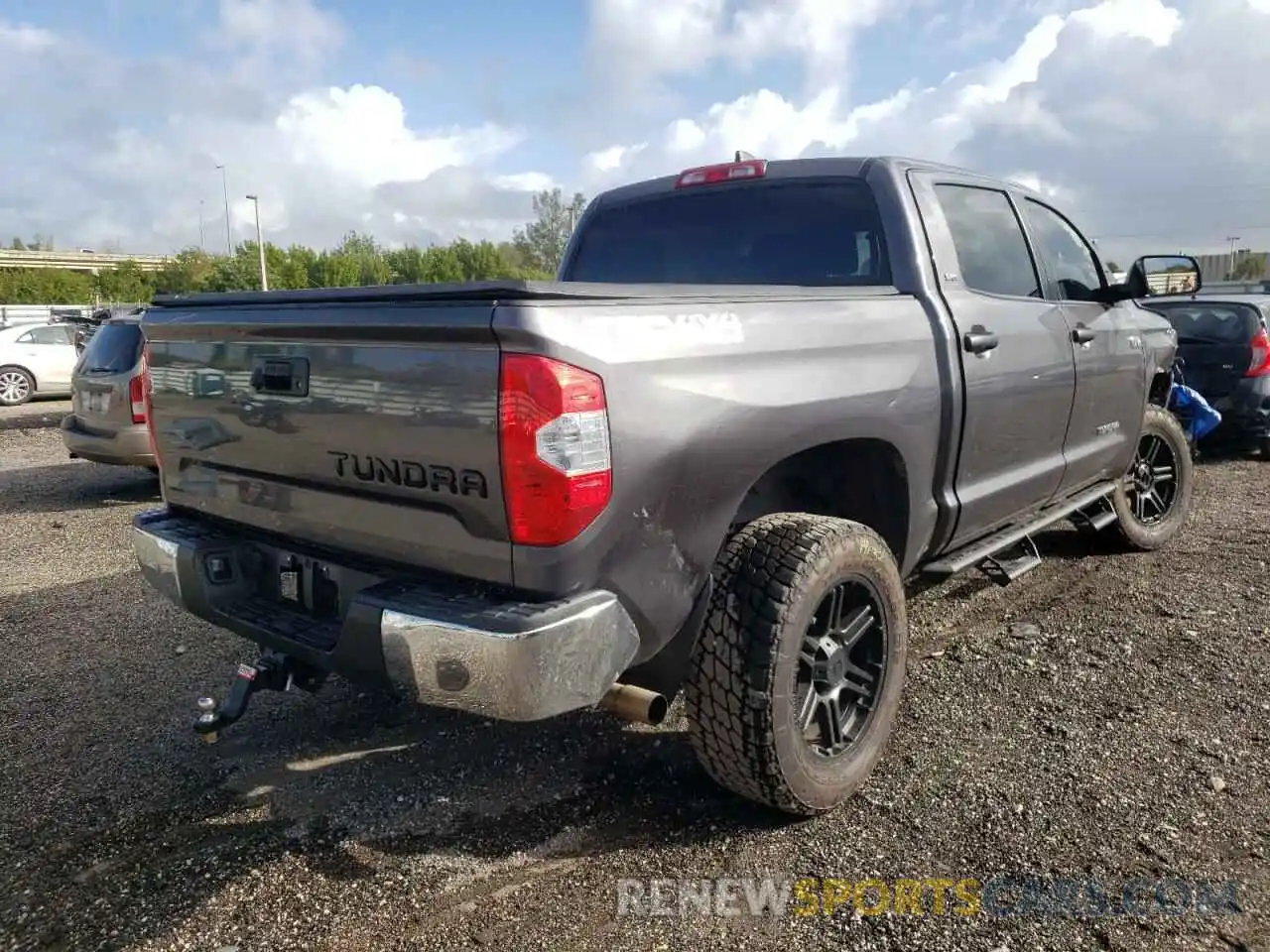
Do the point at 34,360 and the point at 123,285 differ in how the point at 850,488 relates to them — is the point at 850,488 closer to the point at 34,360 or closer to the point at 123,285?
the point at 34,360

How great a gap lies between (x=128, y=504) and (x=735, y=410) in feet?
23.6

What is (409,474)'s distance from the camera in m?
2.31

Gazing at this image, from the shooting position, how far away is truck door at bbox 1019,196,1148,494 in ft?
13.8

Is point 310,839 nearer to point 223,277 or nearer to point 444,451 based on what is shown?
point 444,451

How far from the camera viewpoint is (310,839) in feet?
9.16

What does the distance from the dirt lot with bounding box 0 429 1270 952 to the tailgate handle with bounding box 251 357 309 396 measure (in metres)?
1.34

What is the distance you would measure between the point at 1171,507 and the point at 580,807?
4.57 metres

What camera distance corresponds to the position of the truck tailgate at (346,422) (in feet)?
7.12

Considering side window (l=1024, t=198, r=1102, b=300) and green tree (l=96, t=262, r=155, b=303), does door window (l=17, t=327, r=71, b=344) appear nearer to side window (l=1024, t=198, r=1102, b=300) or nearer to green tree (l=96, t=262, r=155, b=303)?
side window (l=1024, t=198, r=1102, b=300)

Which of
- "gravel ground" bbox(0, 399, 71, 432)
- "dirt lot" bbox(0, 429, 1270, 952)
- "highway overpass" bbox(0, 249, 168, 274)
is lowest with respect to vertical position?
"dirt lot" bbox(0, 429, 1270, 952)

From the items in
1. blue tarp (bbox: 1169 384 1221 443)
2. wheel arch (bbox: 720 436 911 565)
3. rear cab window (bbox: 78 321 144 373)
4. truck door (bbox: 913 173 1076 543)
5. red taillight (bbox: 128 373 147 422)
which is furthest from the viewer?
rear cab window (bbox: 78 321 144 373)

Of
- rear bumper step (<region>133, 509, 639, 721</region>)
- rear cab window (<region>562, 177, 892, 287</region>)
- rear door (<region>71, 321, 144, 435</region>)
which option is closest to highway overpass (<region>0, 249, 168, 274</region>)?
rear door (<region>71, 321, 144, 435</region>)

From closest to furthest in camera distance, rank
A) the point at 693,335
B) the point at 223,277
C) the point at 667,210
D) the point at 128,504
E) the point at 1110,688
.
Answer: the point at 693,335 → the point at 1110,688 → the point at 667,210 → the point at 128,504 → the point at 223,277

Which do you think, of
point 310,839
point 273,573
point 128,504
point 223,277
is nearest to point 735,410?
point 273,573
